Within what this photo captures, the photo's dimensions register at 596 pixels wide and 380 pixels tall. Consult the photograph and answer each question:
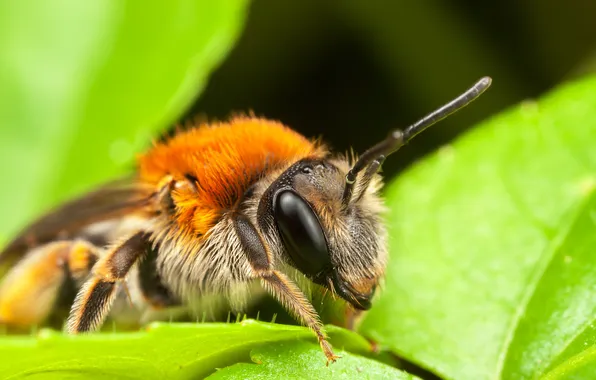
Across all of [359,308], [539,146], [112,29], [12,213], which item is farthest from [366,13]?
[359,308]

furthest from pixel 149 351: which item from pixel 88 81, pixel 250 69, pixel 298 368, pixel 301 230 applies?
pixel 250 69

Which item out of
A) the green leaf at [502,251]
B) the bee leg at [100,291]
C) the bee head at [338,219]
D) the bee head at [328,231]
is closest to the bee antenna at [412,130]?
the bee head at [338,219]

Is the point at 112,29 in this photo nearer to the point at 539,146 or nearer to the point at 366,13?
the point at 366,13

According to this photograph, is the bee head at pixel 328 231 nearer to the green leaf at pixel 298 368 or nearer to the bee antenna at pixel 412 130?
the bee antenna at pixel 412 130

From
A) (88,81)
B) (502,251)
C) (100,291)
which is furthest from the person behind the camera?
(88,81)

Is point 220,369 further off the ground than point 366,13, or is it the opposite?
point 366,13

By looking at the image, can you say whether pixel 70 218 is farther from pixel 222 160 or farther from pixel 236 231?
pixel 236 231

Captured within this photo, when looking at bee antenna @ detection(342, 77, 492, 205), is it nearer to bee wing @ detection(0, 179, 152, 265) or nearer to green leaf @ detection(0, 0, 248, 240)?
bee wing @ detection(0, 179, 152, 265)
